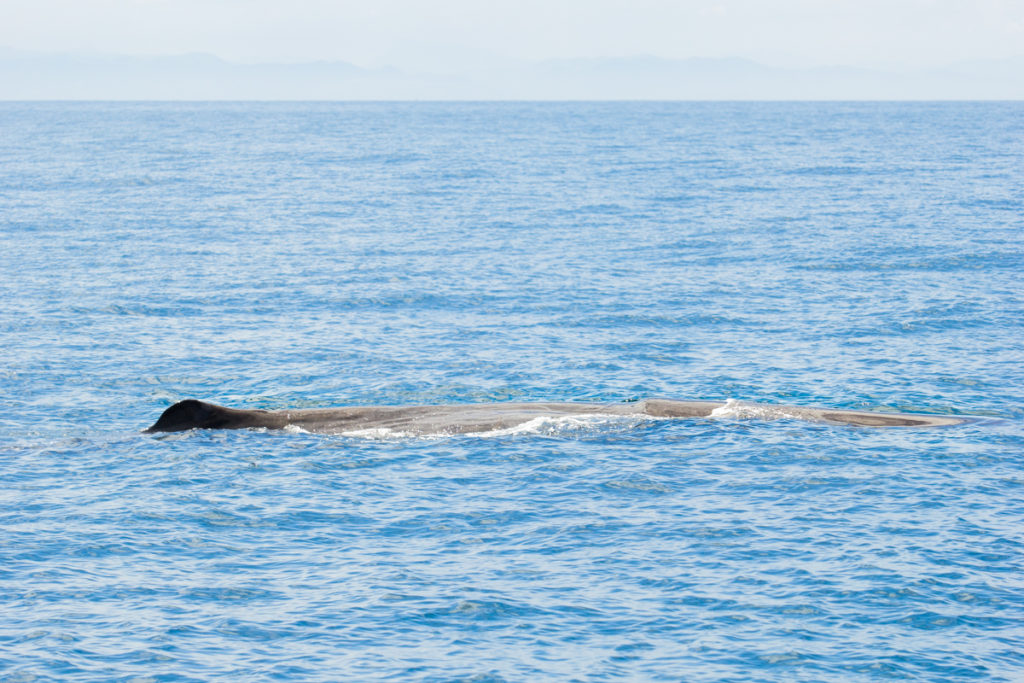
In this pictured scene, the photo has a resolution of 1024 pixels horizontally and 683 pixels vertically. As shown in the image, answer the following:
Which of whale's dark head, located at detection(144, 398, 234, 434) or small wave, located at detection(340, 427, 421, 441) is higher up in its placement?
whale's dark head, located at detection(144, 398, 234, 434)

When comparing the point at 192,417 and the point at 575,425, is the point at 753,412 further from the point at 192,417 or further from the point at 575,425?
the point at 192,417

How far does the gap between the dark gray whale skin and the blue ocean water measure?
2.98 ft

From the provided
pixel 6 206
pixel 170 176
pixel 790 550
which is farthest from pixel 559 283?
pixel 170 176

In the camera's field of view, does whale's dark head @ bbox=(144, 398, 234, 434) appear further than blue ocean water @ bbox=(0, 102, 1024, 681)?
Yes

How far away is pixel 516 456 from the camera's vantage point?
32531mm

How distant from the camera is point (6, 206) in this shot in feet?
292

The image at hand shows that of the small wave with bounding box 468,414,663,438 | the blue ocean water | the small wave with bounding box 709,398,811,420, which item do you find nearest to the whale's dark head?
the blue ocean water

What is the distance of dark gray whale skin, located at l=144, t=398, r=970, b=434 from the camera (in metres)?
35.1

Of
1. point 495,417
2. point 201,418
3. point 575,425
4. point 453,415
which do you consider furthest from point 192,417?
point 575,425

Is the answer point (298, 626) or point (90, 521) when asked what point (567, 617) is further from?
point (90, 521)

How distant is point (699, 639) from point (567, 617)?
8.60ft

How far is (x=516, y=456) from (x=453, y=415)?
14.5 feet

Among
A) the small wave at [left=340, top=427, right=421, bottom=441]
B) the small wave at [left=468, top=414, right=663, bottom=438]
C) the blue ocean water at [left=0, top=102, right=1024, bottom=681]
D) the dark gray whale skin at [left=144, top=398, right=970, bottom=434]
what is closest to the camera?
the blue ocean water at [left=0, top=102, right=1024, bottom=681]

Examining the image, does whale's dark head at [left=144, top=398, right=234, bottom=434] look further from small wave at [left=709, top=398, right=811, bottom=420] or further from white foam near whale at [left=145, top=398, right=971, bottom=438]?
small wave at [left=709, top=398, right=811, bottom=420]
